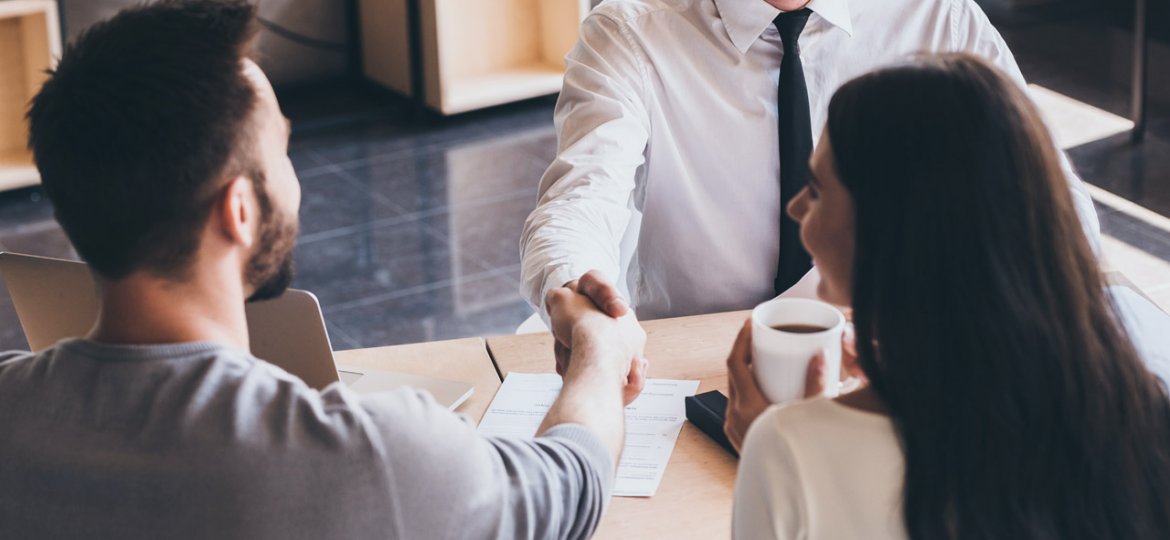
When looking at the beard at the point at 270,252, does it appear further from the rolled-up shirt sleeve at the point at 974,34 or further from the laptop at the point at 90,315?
the rolled-up shirt sleeve at the point at 974,34

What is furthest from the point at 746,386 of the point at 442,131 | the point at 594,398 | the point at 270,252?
the point at 442,131

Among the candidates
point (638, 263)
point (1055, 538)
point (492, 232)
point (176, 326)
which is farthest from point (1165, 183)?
point (176, 326)

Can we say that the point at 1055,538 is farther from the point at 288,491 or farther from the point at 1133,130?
the point at 1133,130

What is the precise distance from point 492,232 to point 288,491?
9.28 feet

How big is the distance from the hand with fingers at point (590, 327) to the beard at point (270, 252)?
38 cm

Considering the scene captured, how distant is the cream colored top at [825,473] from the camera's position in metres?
1.01

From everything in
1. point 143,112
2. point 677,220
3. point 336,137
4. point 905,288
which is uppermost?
point 143,112

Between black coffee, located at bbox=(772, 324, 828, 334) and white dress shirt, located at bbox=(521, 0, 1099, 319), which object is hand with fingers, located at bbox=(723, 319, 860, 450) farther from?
white dress shirt, located at bbox=(521, 0, 1099, 319)

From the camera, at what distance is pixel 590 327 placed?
1.47 metres

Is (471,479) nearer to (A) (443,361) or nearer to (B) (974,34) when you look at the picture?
(A) (443,361)

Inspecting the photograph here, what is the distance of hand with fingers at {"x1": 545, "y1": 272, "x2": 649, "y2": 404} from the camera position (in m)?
1.46

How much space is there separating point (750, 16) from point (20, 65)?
2.93 m

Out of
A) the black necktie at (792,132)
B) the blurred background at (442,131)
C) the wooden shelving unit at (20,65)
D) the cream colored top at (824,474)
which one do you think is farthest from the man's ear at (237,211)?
the wooden shelving unit at (20,65)

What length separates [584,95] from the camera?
1981 millimetres
